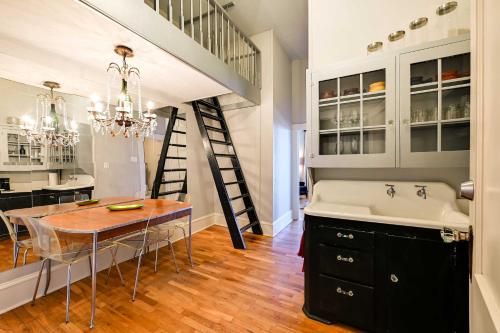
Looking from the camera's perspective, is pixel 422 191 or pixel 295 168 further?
pixel 295 168

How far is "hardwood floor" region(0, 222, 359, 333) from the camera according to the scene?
1.61 meters

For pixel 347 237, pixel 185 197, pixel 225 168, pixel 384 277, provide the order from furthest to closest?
pixel 225 168 < pixel 185 197 < pixel 347 237 < pixel 384 277

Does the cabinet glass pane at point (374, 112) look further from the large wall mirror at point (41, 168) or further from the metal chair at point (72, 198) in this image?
the metal chair at point (72, 198)

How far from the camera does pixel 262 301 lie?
1.89 metres

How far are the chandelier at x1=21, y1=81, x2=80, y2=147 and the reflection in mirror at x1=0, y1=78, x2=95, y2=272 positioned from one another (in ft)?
0.11

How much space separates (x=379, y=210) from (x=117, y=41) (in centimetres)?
257

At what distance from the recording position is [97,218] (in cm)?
195

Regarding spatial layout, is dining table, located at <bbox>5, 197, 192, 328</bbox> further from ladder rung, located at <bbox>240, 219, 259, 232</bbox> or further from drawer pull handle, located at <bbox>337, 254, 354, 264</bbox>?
drawer pull handle, located at <bbox>337, 254, 354, 264</bbox>

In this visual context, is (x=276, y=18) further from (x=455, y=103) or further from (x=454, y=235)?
(x=454, y=235)

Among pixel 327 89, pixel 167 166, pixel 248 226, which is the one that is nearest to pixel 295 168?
pixel 248 226

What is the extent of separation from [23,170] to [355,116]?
301cm

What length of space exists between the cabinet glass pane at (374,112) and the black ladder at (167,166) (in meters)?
2.66

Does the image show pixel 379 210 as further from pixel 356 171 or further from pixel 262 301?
pixel 262 301

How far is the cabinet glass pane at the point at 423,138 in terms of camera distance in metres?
1.61
